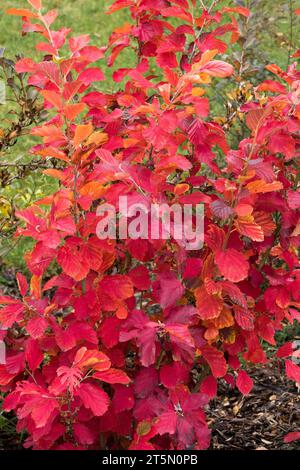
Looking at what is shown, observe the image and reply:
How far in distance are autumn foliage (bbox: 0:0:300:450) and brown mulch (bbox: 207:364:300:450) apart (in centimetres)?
63

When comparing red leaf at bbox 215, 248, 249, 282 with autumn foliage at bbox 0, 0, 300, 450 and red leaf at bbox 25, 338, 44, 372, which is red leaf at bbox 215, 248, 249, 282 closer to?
autumn foliage at bbox 0, 0, 300, 450

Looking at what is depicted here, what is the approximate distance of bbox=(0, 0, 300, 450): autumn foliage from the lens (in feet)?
5.97

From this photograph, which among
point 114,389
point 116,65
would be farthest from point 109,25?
point 114,389

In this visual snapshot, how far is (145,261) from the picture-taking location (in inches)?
80.1

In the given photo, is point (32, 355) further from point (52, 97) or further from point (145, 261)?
point (52, 97)

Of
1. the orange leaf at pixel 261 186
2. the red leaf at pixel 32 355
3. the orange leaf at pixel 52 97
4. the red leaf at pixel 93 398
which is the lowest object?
the red leaf at pixel 32 355

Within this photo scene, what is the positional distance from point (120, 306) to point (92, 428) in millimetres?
435

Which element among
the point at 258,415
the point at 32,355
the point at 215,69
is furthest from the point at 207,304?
the point at 258,415

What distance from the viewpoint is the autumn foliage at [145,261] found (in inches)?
71.6

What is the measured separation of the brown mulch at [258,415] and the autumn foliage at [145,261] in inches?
24.8

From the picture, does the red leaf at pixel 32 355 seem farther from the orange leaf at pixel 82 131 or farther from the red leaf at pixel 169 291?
the orange leaf at pixel 82 131

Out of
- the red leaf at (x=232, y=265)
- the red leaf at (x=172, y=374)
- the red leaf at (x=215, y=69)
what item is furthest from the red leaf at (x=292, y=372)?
the red leaf at (x=215, y=69)

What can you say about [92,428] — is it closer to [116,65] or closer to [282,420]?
[282,420]

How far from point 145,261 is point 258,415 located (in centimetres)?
118
